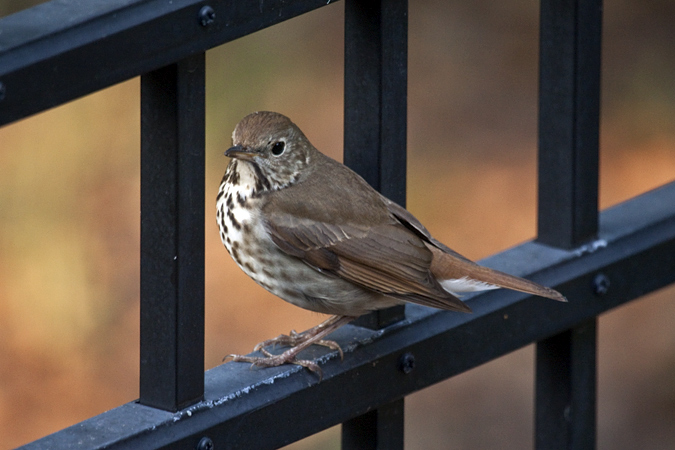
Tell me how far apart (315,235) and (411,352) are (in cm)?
37

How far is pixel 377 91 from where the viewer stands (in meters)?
2.08

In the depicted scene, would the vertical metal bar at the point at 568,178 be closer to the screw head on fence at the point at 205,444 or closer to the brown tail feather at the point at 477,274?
the brown tail feather at the point at 477,274

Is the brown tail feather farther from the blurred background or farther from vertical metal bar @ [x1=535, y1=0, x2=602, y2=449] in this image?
the blurred background

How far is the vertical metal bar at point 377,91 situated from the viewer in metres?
2.07

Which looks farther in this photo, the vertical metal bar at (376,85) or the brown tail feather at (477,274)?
the brown tail feather at (477,274)

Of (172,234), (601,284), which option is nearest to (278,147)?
(601,284)

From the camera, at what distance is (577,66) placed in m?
2.46

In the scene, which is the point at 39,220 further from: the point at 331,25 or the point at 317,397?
the point at 317,397

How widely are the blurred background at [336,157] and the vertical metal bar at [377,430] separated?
8.84 ft

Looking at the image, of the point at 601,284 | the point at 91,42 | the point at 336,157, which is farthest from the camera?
the point at 336,157

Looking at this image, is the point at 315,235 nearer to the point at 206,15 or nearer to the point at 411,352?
the point at 411,352

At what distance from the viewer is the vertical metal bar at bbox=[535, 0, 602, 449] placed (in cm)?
246

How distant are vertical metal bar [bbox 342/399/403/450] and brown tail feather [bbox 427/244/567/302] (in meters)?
0.33

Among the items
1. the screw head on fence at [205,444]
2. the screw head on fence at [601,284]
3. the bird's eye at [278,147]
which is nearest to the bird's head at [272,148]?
the bird's eye at [278,147]
